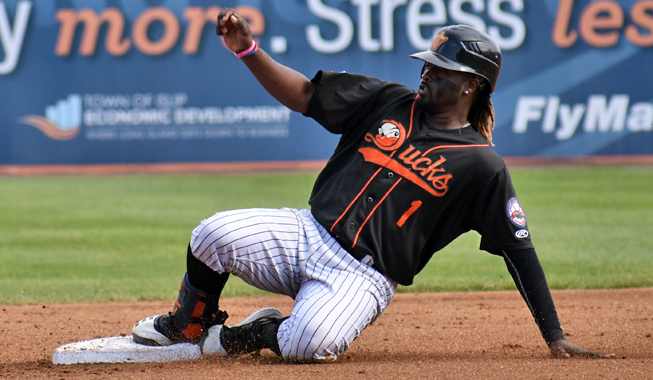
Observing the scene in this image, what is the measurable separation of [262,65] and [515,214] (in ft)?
3.88

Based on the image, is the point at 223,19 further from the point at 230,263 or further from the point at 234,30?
the point at 230,263

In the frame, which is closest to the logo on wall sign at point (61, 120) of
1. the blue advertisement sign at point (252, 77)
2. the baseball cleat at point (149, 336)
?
the blue advertisement sign at point (252, 77)

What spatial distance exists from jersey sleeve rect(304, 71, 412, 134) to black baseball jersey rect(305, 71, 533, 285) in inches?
3.6

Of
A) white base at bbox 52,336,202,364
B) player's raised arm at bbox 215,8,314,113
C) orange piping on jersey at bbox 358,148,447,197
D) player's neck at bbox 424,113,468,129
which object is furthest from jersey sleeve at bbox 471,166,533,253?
white base at bbox 52,336,202,364

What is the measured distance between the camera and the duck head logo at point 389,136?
317cm

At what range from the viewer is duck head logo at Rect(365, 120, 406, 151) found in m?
3.17

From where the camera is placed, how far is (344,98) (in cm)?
329

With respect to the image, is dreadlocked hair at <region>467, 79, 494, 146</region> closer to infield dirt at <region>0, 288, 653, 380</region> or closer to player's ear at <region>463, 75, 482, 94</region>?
player's ear at <region>463, 75, 482, 94</region>

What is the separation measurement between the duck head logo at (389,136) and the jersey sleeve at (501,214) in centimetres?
39

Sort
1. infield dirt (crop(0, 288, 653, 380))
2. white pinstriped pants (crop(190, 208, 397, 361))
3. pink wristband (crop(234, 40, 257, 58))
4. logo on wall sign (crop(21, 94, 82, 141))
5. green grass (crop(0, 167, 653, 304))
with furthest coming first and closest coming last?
logo on wall sign (crop(21, 94, 82, 141)) < green grass (crop(0, 167, 653, 304)) < pink wristband (crop(234, 40, 257, 58)) < white pinstriped pants (crop(190, 208, 397, 361)) < infield dirt (crop(0, 288, 653, 380))

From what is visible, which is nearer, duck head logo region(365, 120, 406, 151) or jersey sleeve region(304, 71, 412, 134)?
duck head logo region(365, 120, 406, 151)

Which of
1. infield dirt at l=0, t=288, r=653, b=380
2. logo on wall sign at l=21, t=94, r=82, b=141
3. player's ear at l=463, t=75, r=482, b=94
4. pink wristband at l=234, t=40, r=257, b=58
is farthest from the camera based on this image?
logo on wall sign at l=21, t=94, r=82, b=141

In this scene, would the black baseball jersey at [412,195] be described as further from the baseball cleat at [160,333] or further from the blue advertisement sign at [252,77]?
the blue advertisement sign at [252,77]

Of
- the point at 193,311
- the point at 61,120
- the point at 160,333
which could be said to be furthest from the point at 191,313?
the point at 61,120
